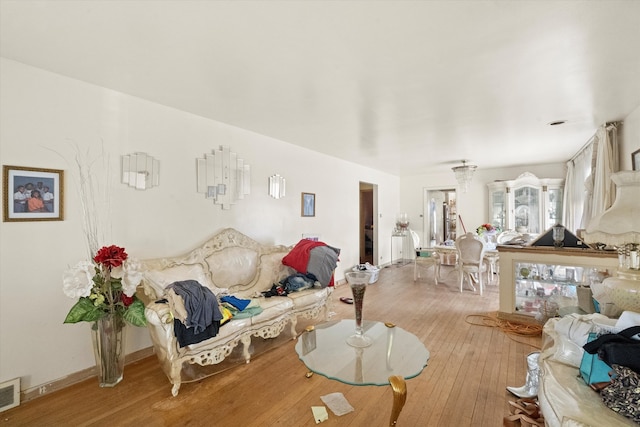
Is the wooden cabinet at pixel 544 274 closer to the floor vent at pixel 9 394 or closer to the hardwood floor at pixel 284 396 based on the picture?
the hardwood floor at pixel 284 396

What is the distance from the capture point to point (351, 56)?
1.97 m

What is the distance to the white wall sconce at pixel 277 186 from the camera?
13.3 ft

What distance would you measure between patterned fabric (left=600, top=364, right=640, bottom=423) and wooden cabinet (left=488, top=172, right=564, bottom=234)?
574cm

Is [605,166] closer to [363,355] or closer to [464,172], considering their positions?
[464,172]

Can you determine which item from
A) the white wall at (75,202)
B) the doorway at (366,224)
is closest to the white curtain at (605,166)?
the white wall at (75,202)

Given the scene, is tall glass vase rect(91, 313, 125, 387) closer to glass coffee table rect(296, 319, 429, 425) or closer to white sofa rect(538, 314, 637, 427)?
glass coffee table rect(296, 319, 429, 425)

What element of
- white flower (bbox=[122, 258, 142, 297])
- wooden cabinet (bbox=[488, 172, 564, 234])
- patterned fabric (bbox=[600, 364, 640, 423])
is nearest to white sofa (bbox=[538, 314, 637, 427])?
patterned fabric (bbox=[600, 364, 640, 423])

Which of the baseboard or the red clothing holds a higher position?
the red clothing

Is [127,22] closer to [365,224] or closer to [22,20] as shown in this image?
[22,20]

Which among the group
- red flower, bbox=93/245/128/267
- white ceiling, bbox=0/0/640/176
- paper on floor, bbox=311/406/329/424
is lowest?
paper on floor, bbox=311/406/329/424

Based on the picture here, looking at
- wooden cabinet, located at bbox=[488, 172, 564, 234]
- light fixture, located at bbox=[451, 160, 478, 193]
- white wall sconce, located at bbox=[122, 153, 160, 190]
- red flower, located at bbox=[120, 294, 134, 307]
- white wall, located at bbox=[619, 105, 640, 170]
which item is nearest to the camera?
red flower, located at bbox=[120, 294, 134, 307]

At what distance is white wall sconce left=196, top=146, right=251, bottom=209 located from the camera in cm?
323

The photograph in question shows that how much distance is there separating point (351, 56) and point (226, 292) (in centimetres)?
246

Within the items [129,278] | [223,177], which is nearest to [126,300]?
[129,278]
